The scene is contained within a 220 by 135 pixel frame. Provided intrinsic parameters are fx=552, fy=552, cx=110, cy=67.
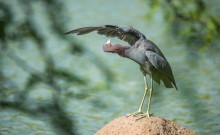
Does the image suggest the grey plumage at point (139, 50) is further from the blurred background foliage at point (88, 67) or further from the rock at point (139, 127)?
the blurred background foliage at point (88, 67)

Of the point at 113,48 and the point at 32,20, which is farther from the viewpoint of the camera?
the point at 32,20

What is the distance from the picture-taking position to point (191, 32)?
673 cm

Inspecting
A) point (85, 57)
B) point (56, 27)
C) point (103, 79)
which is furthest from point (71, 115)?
point (56, 27)

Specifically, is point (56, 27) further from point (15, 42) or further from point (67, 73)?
point (67, 73)

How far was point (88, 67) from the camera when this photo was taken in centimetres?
615

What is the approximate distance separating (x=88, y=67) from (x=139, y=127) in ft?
9.66

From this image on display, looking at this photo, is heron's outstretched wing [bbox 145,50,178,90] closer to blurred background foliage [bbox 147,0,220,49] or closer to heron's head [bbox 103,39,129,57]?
heron's head [bbox 103,39,129,57]

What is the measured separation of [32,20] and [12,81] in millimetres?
1770

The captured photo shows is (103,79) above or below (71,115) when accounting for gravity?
above

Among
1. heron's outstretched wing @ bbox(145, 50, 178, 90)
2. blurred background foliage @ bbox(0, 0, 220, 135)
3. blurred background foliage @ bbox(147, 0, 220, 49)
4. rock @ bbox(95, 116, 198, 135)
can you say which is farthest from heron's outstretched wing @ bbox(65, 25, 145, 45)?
blurred background foliage @ bbox(147, 0, 220, 49)

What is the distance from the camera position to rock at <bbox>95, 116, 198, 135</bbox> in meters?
3.26

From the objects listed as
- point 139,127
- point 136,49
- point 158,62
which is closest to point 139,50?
point 136,49

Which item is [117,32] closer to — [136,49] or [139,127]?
[136,49]

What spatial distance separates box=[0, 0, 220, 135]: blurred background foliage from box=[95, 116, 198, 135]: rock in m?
1.23
